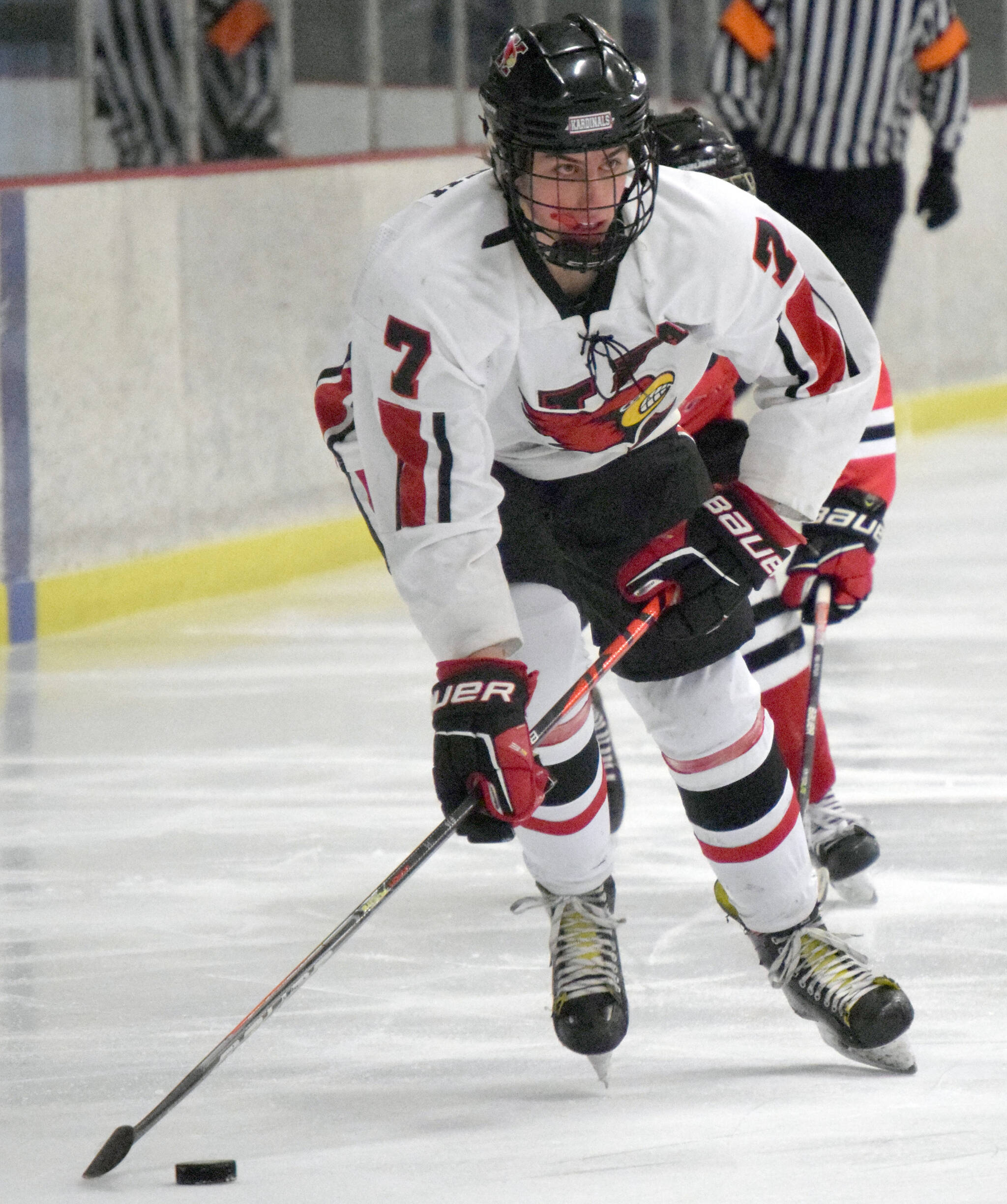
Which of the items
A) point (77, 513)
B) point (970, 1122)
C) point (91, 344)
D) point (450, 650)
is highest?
point (450, 650)

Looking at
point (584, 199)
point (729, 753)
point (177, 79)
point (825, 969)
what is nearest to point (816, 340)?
point (584, 199)

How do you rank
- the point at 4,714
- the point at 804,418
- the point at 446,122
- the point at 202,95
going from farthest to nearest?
1. the point at 446,122
2. the point at 202,95
3. the point at 4,714
4. the point at 804,418

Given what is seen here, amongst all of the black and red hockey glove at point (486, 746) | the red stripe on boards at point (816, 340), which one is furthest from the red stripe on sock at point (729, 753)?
the red stripe on boards at point (816, 340)

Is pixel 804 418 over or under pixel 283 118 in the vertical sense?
over

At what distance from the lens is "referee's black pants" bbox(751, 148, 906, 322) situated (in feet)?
17.4

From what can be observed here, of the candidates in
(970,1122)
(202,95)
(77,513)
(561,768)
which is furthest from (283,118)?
(970,1122)

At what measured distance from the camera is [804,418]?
7.51 feet

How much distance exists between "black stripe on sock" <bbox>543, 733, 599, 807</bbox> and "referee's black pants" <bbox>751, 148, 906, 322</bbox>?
3058 mm

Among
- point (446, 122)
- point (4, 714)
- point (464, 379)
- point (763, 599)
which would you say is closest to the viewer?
point (464, 379)

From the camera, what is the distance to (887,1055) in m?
2.26

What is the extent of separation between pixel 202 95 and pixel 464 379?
11.8 ft

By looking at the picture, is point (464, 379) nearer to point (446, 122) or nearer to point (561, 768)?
point (561, 768)

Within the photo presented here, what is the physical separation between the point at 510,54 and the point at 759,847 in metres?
0.81

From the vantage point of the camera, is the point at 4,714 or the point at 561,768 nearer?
the point at 561,768
